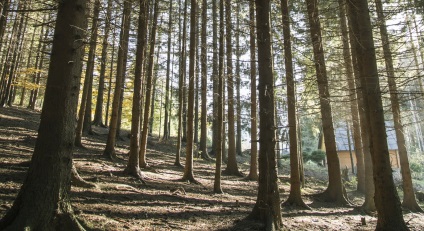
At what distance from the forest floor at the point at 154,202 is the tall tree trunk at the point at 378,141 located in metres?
1.06

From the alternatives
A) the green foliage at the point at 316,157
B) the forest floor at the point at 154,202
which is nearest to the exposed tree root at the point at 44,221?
the forest floor at the point at 154,202

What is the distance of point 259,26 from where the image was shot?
5980mm

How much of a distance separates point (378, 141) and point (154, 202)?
16.5 feet

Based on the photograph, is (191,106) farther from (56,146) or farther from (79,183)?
(56,146)

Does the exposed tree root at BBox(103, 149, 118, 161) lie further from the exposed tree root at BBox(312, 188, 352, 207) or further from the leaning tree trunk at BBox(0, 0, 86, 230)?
the exposed tree root at BBox(312, 188, 352, 207)

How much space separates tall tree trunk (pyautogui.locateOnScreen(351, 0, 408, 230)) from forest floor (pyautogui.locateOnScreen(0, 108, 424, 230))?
1063mm

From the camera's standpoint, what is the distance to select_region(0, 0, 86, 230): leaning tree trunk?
11.8ft

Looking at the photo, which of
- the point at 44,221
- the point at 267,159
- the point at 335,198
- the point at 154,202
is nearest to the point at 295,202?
the point at 335,198

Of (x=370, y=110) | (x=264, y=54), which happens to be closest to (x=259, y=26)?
(x=264, y=54)

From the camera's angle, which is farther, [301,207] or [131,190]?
[301,207]

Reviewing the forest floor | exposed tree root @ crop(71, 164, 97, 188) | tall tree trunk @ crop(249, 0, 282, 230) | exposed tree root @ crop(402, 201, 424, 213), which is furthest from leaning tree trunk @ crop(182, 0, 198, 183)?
exposed tree root @ crop(402, 201, 424, 213)

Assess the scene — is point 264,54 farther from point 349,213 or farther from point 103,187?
point 349,213

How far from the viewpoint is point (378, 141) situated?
539 cm

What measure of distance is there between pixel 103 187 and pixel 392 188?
6221 mm
